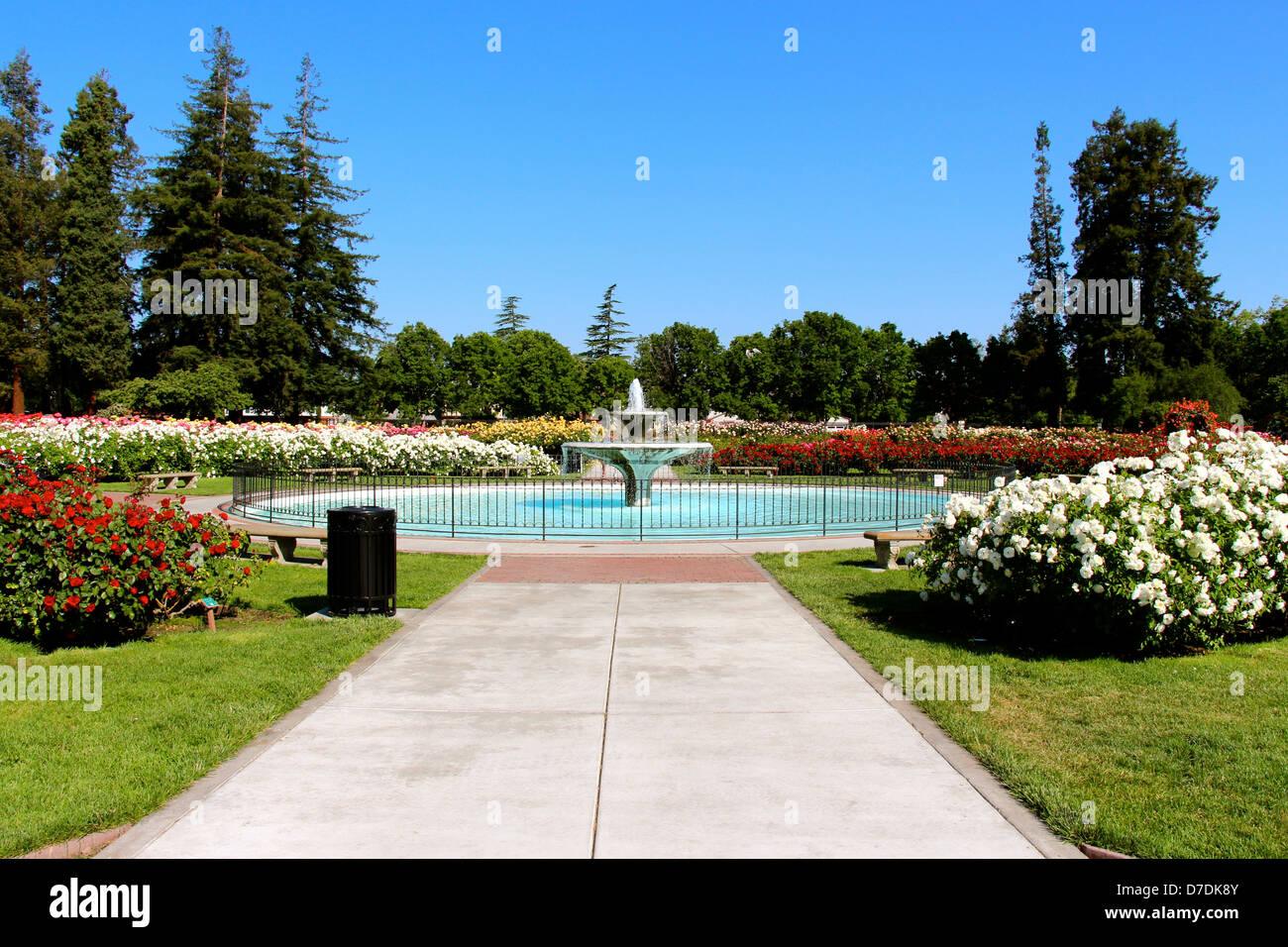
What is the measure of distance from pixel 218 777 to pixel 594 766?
7.05 feet

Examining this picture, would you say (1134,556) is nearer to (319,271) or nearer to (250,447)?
(250,447)

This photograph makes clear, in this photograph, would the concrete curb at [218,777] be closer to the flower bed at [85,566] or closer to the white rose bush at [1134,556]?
the flower bed at [85,566]

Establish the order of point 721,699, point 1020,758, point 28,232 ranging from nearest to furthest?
point 1020,758 < point 721,699 < point 28,232

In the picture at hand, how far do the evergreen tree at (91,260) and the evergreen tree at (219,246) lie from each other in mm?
2343

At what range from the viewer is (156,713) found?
19.9ft

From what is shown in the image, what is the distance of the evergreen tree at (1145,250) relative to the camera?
52.7 metres

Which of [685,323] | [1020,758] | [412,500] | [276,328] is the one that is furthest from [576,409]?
[1020,758]

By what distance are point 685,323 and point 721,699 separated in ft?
234

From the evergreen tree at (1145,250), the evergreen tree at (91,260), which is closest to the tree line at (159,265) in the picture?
the evergreen tree at (91,260)

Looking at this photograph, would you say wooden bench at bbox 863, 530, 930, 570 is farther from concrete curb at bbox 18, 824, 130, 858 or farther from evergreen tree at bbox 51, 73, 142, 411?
evergreen tree at bbox 51, 73, 142, 411

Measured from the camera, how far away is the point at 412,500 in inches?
882

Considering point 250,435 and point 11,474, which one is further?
point 250,435

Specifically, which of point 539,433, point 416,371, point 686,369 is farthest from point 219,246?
point 686,369

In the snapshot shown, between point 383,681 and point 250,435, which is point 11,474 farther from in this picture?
point 250,435
